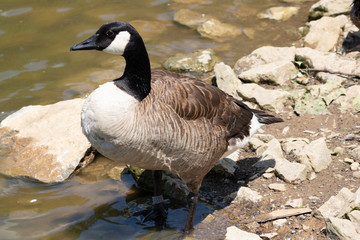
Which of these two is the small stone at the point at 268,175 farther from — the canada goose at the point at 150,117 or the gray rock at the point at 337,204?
the gray rock at the point at 337,204

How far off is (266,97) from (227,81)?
771 millimetres

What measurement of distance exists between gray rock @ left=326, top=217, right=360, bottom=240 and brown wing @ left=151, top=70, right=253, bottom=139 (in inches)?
61.9

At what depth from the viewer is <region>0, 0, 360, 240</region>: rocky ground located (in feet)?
16.8

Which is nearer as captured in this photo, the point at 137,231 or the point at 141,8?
the point at 137,231

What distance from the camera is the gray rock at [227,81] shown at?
7.69 meters

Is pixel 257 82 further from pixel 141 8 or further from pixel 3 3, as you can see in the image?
pixel 3 3

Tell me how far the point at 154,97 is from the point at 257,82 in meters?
3.44

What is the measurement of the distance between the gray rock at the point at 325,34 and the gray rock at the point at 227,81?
2.24 metres

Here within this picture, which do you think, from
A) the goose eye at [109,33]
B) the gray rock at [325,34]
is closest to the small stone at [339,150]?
the goose eye at [109,33]

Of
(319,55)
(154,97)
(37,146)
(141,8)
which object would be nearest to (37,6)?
(141,8)

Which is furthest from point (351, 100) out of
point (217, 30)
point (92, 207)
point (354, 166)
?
point (217, 30)

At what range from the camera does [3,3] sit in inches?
452

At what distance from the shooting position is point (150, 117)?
4.73 m

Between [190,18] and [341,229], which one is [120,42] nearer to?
[341,229]
